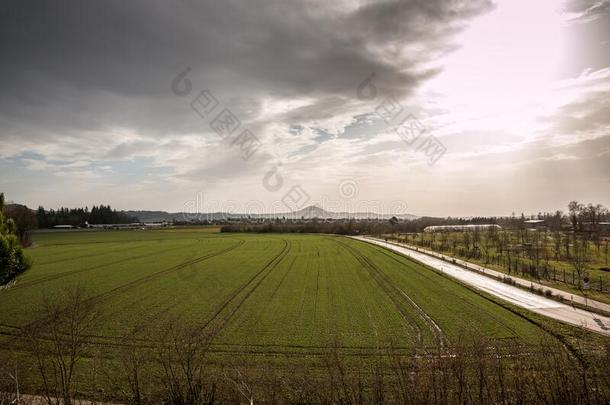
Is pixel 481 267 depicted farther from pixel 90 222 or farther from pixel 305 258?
pixel 90 222

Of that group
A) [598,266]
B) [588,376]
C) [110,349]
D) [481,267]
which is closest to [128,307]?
[110,349]

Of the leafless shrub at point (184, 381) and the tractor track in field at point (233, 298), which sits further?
the tractor track in field at point (233, 298)

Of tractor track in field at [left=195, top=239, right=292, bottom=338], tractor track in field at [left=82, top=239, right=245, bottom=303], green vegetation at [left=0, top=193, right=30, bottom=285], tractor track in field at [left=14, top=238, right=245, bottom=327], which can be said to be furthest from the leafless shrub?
tractor track in field at [left=82, top=239, right=245, bottom=303]

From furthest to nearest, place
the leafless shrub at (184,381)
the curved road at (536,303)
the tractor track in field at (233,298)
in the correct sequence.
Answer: the curved road at (536,303) → the tractor track in field at (233,298) → the leafless shrub at (184,381)

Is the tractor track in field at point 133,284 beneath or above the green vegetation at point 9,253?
beneath

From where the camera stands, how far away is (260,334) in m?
20.6

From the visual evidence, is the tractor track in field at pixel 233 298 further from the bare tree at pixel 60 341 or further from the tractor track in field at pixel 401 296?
the tractor track in field at pixel 401 296

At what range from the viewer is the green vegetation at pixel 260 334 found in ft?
45.3

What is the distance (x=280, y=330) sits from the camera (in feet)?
69.9

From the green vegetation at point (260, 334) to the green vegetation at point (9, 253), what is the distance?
3.31 metres

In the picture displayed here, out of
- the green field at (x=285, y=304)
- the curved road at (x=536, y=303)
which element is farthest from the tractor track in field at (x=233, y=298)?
the curved road at (x=536, y=303)

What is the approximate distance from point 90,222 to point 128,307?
7729 inches

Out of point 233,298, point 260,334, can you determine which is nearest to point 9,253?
point 260,334

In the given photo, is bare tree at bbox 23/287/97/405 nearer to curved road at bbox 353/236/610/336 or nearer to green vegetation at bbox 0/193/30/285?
green vegetation at bbox 0/193/30/285
